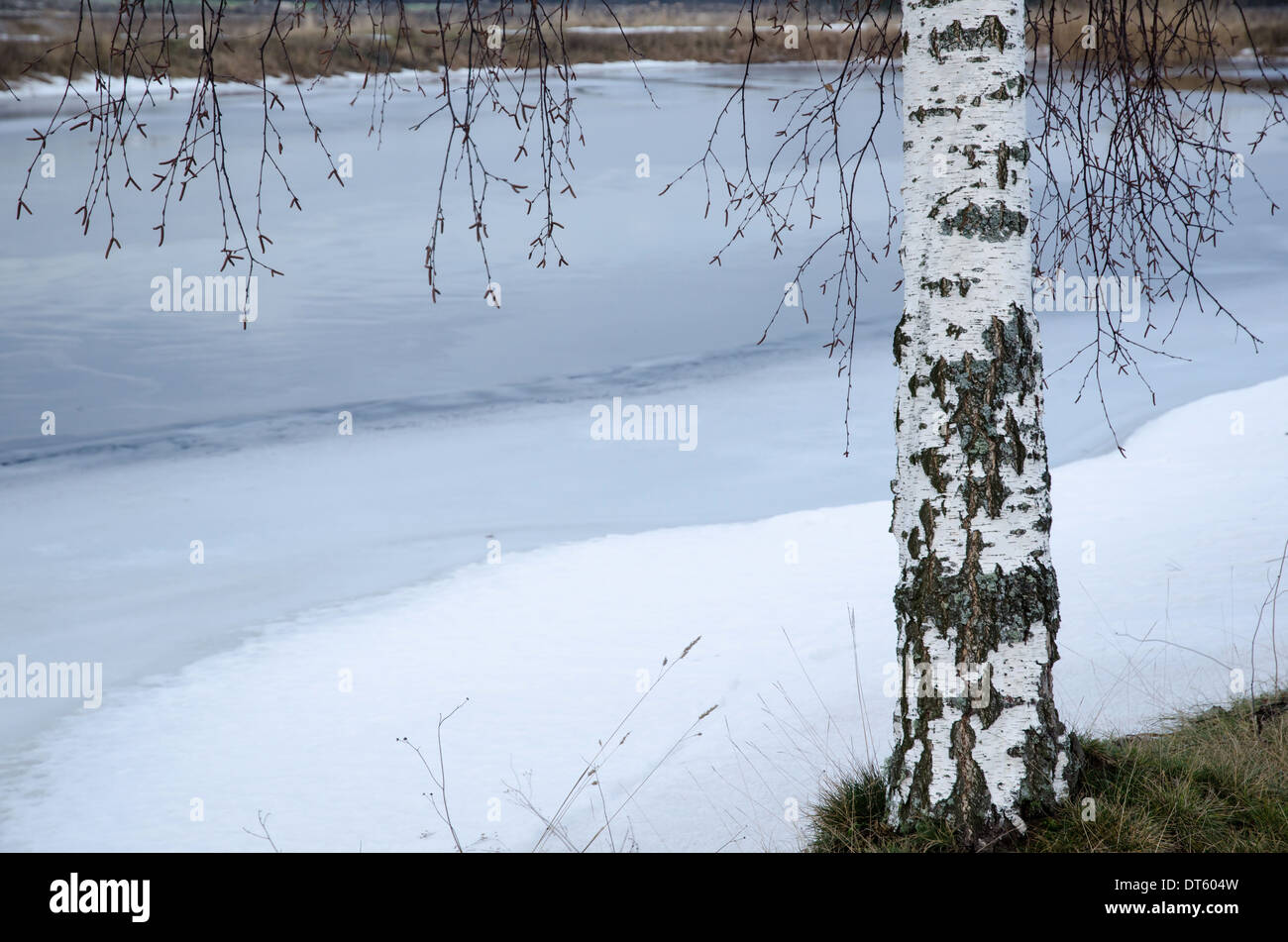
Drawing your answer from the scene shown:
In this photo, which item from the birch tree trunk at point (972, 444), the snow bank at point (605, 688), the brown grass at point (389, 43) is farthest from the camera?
the brown grass at point (389, 43)

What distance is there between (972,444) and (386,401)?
6.76 meters

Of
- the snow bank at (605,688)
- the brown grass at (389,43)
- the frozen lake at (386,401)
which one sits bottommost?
the snow bank at (605,688)

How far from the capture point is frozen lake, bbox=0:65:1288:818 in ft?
18.2

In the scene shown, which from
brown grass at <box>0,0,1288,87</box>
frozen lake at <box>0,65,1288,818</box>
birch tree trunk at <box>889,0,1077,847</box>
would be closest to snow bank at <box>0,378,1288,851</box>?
frozen lake at <box>0,65,1288,818</box>

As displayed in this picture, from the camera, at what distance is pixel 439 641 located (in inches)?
186

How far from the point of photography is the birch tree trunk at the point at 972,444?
2465 millimetres

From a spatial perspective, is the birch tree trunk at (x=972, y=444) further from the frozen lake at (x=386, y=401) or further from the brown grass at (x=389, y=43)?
the brown grass at (x=389, y=43)

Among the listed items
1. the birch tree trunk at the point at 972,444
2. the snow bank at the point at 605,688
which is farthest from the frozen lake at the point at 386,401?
the birch tree trunk at the point at 972,444

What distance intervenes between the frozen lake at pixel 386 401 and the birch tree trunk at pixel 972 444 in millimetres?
3290

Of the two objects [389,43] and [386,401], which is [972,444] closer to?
[386,401]

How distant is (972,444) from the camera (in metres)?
2.53

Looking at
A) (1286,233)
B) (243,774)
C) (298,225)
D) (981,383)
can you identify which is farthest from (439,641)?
(1286,233)

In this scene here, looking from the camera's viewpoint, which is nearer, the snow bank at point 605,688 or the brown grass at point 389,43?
the snow bank at point 605,688
